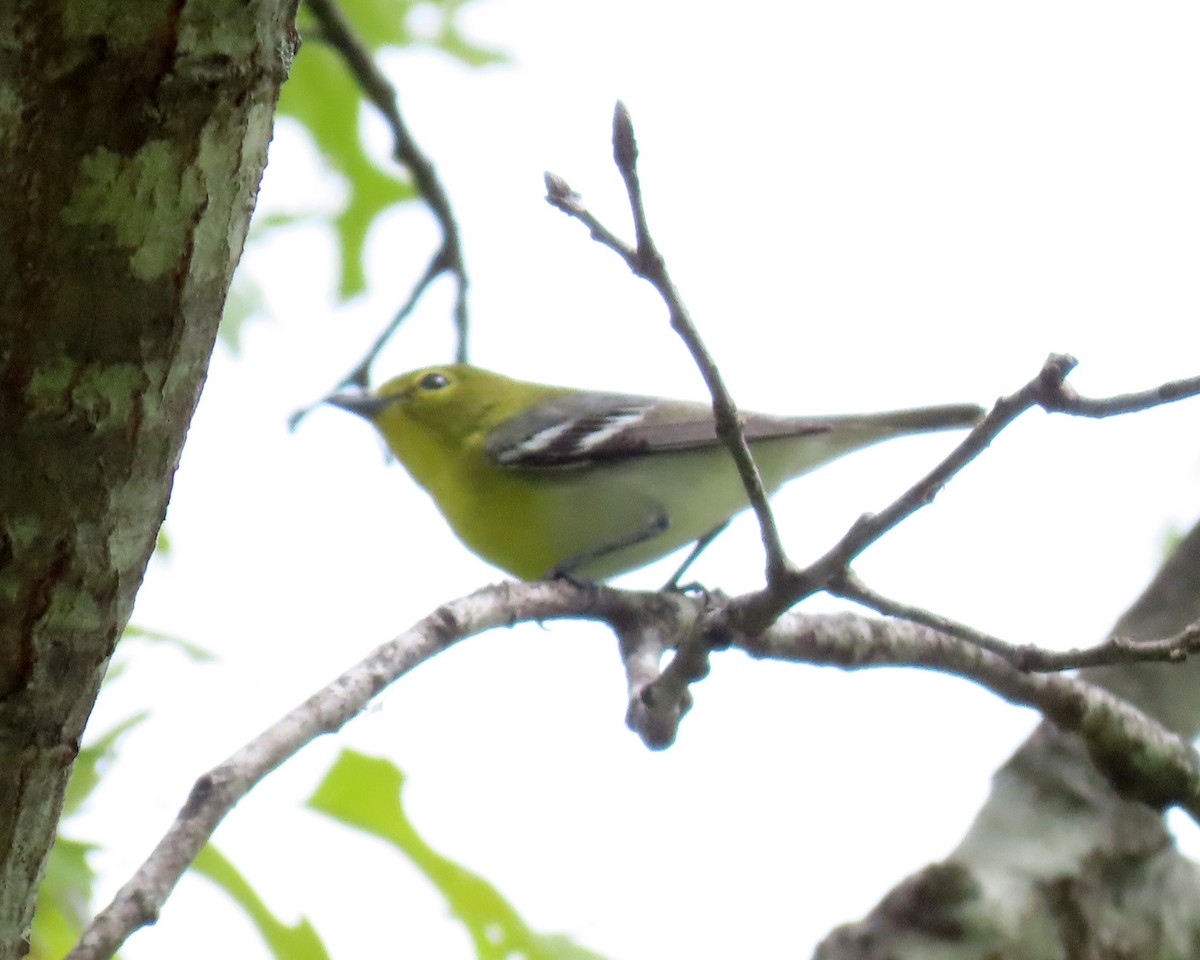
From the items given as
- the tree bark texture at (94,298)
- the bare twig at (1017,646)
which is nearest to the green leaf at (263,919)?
the tree bark texture at (94,298)

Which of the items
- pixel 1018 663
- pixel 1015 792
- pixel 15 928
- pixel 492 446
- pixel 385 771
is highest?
pixel 492 446

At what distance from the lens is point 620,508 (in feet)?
16.4

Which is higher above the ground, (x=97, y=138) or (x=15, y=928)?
(x=97, y=138)

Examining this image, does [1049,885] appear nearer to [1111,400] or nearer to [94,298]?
[1111,400]

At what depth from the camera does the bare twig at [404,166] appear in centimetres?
474

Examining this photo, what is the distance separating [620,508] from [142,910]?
345 cm

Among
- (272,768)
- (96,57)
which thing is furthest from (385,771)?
(96,57)

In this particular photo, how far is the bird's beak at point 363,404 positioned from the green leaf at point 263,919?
3.23 meters

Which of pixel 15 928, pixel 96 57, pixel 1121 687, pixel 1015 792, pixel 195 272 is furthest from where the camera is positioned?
pixel 1121 687

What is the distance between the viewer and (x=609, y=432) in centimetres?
535

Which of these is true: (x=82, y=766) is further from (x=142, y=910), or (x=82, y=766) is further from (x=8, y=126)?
(x=8, y=126)

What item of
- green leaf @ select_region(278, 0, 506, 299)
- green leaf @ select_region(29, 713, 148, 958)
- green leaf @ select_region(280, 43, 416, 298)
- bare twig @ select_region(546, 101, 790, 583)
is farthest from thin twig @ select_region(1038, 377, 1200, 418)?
green leaf @ select_region(280, 43, 416, 298)

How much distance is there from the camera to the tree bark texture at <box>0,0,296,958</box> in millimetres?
1400

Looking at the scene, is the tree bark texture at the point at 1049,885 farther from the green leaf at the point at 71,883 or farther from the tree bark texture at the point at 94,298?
the tree bark texture at the point at 94,298
